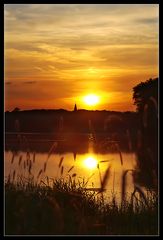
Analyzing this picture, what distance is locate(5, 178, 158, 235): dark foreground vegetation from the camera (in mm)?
6082

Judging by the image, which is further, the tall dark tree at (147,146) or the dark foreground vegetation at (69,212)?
the dark foreground vegetation at (69,212)

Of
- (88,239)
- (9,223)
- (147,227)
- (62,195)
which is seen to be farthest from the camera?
(62,195)

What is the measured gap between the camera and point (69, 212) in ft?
22.4

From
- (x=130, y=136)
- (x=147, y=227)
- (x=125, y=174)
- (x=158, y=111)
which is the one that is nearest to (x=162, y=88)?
(x=158, y=111)

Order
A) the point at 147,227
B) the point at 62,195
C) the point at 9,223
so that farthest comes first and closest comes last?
the point at 62,195, the point at 147,227, the point at 9,223

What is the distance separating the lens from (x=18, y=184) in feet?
25.4

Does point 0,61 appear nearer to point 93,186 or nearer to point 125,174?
point 125,174

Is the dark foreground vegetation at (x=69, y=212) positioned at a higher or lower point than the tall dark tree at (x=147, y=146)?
lower

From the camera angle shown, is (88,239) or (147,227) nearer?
(88,239)

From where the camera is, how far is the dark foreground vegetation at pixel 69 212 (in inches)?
239

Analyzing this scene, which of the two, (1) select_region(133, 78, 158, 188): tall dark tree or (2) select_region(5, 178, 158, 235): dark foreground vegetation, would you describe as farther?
(2) select_region(5, 178, 158, 235): dark foreground vegetation

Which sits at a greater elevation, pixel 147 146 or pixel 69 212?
pixel 147 146

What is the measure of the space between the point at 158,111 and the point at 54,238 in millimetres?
2021

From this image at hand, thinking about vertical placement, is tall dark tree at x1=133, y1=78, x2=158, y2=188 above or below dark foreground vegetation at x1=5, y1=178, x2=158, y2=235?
above
